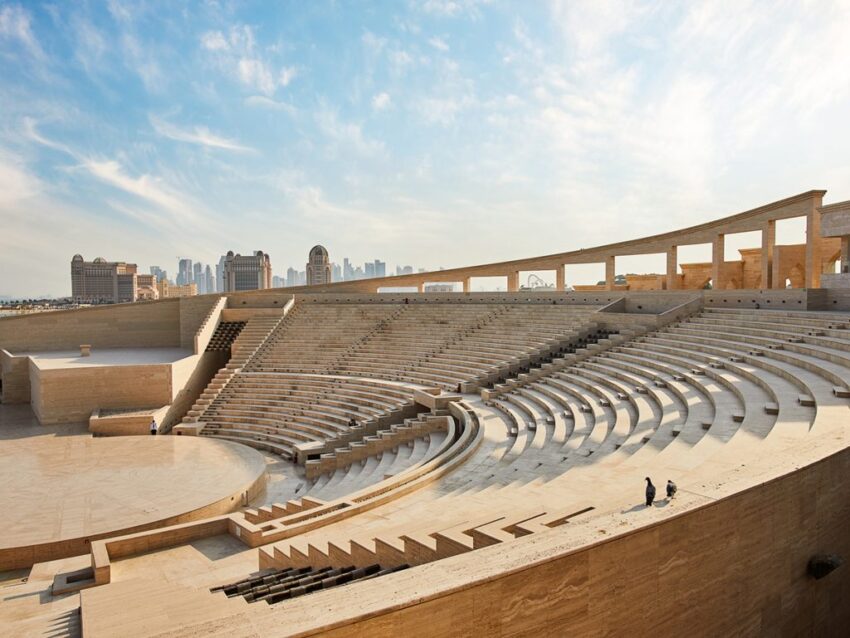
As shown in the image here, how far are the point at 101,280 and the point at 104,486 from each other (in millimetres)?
96201

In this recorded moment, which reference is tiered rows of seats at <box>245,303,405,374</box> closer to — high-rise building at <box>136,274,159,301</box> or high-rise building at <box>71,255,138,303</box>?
high-rise building at <box>136,274,159,301</box>

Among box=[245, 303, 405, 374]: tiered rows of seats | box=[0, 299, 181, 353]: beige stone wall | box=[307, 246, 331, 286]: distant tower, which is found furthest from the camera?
box=[307, 246, 331, 286]: distant tower

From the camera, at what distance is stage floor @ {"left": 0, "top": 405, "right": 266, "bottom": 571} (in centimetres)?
1124

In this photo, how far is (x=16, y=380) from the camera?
85.0 feet

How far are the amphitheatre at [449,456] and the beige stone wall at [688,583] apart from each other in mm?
23

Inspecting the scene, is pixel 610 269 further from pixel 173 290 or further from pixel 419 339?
pixel 173 290

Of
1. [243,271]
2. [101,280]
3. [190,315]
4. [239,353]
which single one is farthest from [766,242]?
[101,280]

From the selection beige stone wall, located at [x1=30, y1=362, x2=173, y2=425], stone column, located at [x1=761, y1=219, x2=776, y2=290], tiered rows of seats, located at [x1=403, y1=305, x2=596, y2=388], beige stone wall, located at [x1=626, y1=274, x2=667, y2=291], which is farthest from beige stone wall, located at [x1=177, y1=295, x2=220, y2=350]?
stone column, located at [x1=761, y1=219, x2=776, y2=290]

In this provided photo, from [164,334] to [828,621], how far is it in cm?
3006

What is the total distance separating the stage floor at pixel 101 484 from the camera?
11.2 meters

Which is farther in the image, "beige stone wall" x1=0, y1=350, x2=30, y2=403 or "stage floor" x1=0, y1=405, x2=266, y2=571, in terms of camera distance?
"beige stone wall" x1=0, y1=350, x2=30, y2=403

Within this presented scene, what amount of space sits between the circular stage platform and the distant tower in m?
42.9

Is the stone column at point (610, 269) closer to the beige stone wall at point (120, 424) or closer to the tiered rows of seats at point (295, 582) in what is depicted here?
the beige stone wall at point (120, 424)

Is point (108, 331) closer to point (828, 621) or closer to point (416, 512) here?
point (416, 512)
